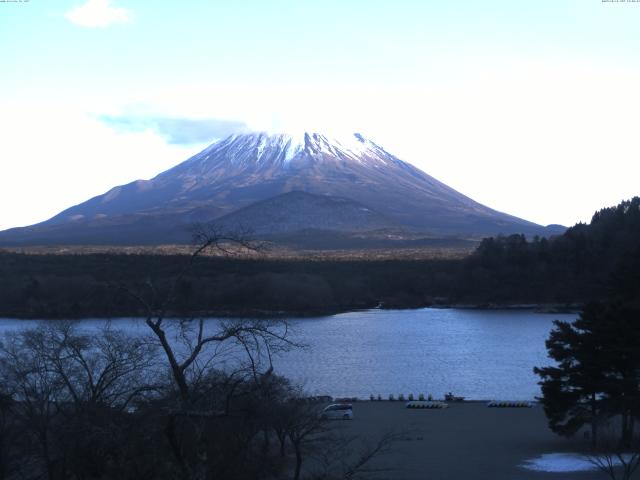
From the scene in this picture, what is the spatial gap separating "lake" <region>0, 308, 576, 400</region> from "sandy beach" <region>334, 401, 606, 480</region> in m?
2.19

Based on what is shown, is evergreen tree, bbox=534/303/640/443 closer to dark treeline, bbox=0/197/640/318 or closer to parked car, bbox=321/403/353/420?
parked car, bbox=321/403/353/420

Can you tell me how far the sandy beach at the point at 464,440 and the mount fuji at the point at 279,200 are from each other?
5682cm

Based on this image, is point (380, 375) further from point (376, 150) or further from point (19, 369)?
point (376, 150)

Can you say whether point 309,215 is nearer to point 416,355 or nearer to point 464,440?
point 416,355

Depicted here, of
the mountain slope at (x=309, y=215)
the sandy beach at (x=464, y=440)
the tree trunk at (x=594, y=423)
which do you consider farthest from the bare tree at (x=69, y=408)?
the mountain slope at (x=309, y=215)

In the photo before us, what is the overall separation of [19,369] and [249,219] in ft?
237

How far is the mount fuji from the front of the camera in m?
83.0

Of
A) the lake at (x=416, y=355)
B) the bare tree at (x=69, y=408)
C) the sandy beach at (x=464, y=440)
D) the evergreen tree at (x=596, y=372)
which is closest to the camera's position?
the bare tree at (x=69, y=408)

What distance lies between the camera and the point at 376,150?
371 feet

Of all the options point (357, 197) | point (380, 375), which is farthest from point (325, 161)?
point (380, 375)

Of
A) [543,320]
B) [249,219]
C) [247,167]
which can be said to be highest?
[247,167]

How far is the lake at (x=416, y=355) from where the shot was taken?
2006 cm

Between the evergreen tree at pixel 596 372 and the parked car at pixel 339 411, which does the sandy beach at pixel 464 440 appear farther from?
the evergreen tree at pixel 596 372

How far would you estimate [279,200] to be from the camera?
290 feet
